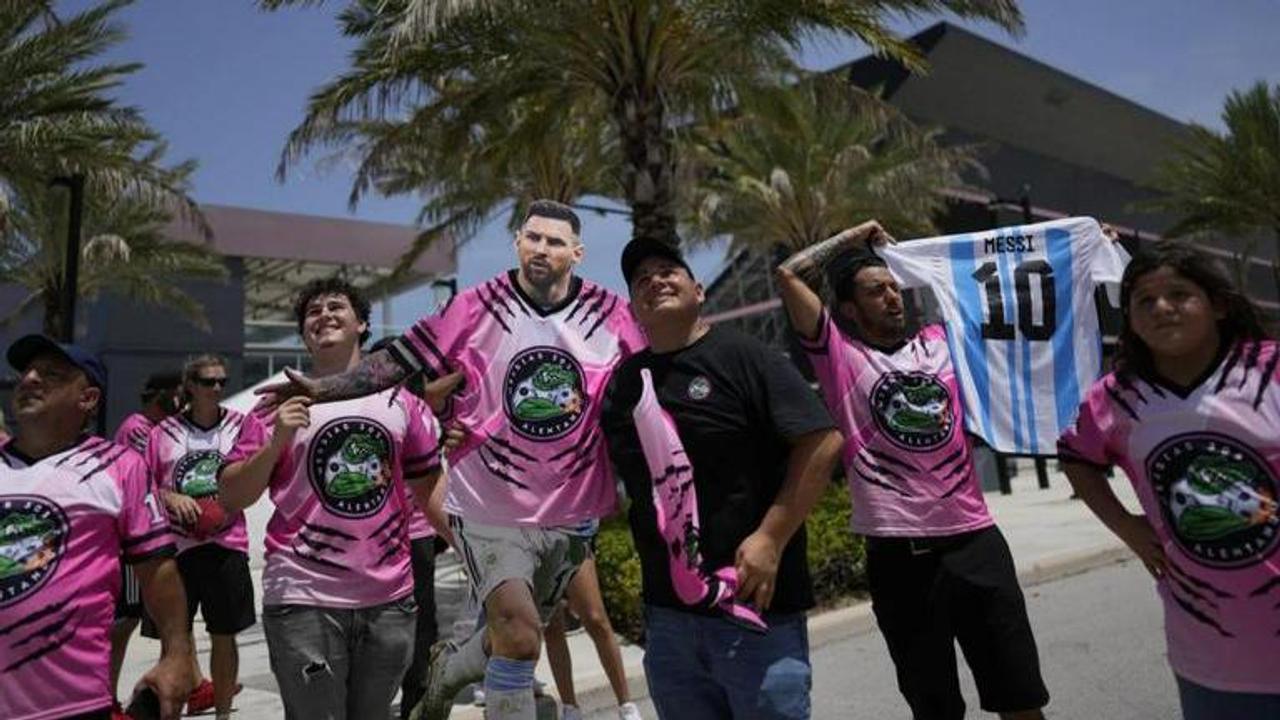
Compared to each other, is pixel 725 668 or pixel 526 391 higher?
pixel 526 391

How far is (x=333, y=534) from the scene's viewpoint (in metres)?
3.38

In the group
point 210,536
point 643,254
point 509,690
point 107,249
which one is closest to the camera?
point 643,254

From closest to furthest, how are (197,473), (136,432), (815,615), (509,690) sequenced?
(509,690) < (197,473) < (136,432) < (815,615)

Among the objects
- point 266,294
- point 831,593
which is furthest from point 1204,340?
point 266,294

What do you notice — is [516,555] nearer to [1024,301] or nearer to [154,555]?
[154,555]

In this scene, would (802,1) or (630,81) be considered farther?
(630,81)

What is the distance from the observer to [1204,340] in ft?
8.04

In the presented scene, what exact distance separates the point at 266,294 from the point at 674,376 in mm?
36483

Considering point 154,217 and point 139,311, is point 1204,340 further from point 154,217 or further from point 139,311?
point 139,311

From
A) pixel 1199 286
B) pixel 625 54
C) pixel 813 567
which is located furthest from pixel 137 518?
pixel 625 54

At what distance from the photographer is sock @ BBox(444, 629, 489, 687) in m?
3.32

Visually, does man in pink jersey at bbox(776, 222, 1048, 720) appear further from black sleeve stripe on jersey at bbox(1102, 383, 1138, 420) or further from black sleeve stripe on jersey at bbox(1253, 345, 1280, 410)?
black sleeve stripe on jersey at bbox(1253, 345, 1280, 410)

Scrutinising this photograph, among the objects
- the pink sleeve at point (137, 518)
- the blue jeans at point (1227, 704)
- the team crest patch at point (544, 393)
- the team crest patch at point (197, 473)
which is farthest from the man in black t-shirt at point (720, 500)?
the team crest patch at point (197, 473)

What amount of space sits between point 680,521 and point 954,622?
1.43m
